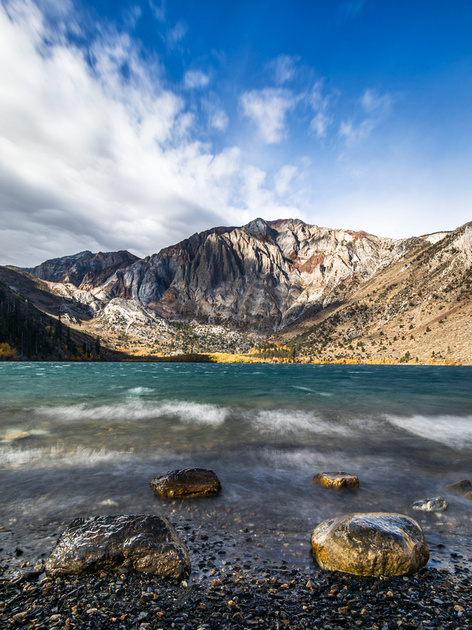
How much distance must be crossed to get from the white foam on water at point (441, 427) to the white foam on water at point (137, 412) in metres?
13.6

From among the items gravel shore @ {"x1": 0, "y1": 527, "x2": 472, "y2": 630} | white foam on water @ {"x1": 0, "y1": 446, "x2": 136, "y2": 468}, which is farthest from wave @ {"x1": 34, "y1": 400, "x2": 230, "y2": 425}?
gravel shore @ {"x1": 0, "y1": 527, "x2": 472, "y2": 630}

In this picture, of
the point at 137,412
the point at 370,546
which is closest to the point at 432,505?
the point at 370,546

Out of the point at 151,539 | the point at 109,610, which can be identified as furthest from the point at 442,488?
the point at 109,610

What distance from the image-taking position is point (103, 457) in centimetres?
1430

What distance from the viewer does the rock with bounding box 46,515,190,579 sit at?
20.8ft

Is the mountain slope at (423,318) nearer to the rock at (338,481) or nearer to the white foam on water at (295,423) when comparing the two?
the white foam on water at (295,423)

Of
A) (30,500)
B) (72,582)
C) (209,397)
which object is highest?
(72,582)

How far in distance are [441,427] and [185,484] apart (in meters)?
20.2

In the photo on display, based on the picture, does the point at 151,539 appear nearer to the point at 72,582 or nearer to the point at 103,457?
the point at 72,582

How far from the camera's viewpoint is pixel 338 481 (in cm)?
1125

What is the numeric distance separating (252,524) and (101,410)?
69.4 ft

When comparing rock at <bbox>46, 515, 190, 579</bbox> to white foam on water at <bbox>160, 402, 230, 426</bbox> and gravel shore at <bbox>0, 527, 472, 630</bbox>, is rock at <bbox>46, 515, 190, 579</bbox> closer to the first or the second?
gravel shore at <bbox>0, 527, 472, 630</bbox>

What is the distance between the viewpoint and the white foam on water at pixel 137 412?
22797 mm

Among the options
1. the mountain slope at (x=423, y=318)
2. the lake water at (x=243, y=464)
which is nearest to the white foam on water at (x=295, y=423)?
the lake water at (x=243, y=464)
